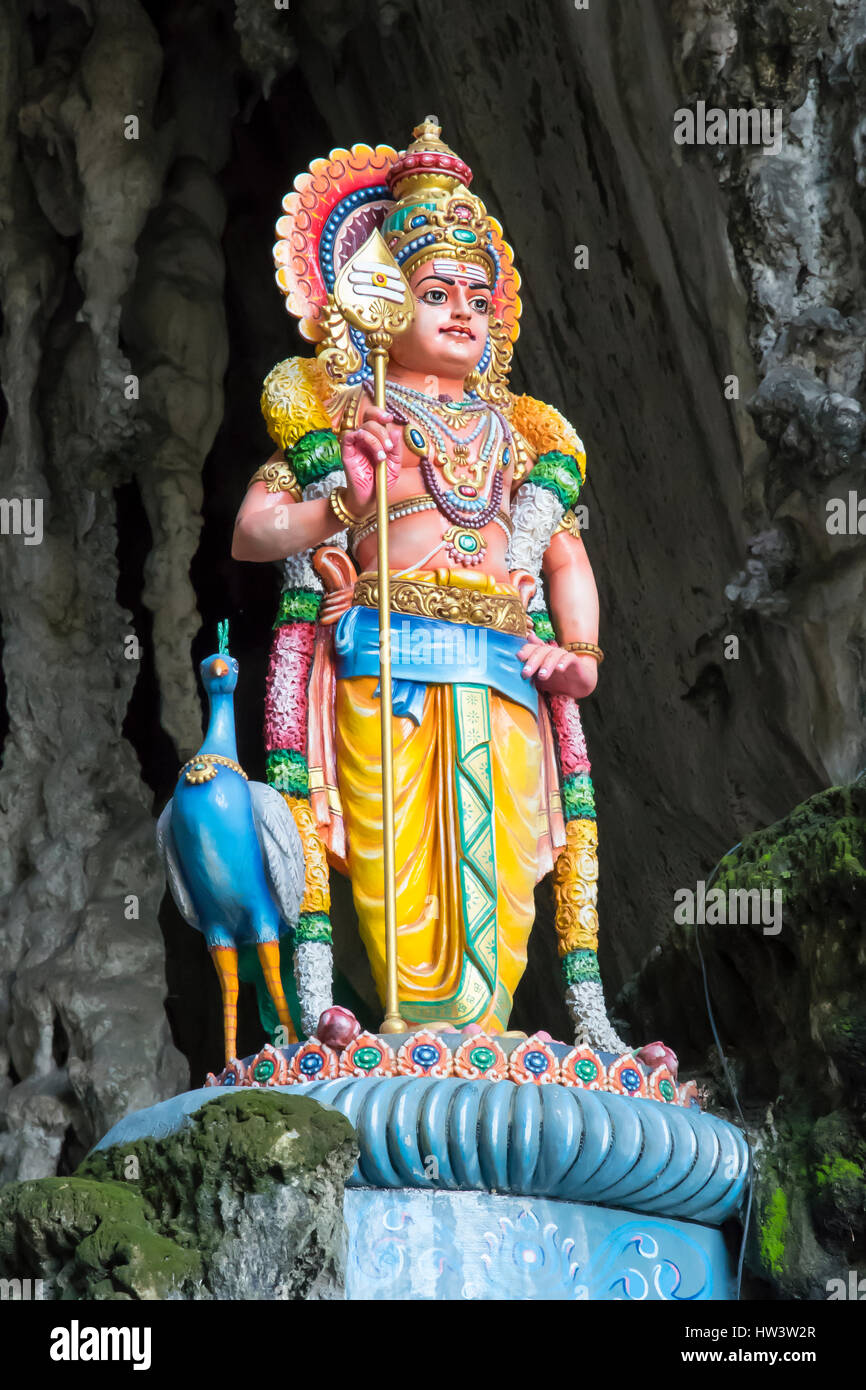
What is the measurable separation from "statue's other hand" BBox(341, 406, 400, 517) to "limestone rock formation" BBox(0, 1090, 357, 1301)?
5.31ft

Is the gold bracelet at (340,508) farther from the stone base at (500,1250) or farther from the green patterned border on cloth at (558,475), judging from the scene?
the stone base at (500,1250)

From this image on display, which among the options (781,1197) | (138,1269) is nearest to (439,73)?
(781,1197)

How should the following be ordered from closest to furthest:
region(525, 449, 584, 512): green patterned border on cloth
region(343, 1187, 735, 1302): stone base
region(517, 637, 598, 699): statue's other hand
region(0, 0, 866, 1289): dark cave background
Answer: region(343, 1187, 735, 1302): stone base
region(517, 637, 598, 699): statue's other hand
region(525, 449, 584, 512): green patterned border on cloth
region(0, 0, 866, 1289): dark cave background

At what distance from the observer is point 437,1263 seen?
3.98 m

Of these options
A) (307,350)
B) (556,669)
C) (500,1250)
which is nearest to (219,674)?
(556,669)

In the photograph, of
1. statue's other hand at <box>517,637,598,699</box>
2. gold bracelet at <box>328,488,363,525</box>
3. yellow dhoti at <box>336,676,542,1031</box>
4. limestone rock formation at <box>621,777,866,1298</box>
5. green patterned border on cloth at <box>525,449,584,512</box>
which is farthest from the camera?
green patterned border on cloth at <box>525,449,584,512</box>

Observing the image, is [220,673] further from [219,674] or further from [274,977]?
[274,977]

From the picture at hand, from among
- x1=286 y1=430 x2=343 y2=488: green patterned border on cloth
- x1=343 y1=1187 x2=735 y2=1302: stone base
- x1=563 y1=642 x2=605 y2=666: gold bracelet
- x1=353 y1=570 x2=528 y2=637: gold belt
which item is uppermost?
x1=286 y1=430 x2=343 y2=488: green patterned border on cloth

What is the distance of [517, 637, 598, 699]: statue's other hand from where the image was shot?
5008mm

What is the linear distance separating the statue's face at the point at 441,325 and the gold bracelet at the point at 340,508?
0.51m

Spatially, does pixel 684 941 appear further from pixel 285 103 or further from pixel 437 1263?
pixel 285 103

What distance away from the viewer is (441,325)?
5.17 m

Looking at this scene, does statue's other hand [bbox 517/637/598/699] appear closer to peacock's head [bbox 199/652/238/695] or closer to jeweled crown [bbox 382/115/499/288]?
peacock's head [bbox 199/652/238/695]

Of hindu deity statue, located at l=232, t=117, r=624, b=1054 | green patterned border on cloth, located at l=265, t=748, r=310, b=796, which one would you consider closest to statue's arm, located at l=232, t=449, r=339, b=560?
hindu deity statue, located at l=232, t=117, r=624, b=1054
